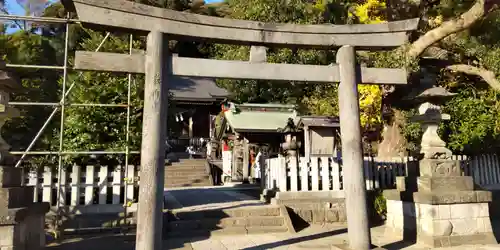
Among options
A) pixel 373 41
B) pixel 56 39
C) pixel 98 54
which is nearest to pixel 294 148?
pixel 373 41

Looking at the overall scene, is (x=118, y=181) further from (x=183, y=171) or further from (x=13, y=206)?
(x=183, y=171)

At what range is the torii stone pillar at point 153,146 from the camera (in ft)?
16.8

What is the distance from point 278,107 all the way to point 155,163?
13.8 meters

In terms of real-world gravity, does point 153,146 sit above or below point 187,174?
above

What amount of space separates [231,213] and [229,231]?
24.0 inches

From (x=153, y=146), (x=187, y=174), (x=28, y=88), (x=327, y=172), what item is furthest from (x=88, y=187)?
(x=187, y=174)

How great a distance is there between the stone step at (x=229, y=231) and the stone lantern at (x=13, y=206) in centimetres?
256

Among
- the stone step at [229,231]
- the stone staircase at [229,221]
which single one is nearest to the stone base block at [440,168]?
the stone staircase at [229,221]

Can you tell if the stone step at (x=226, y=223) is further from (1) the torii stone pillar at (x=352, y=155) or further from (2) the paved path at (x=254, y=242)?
(1) the torii stone pillar at (x=352, y=155)

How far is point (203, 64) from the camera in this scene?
18.9 ft

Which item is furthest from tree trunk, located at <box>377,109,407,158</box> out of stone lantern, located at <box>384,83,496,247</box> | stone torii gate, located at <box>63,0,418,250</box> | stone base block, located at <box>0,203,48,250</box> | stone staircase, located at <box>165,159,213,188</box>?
stone staircase, located at <box>165,159,213,188</box>

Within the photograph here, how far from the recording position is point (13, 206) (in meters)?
4.82

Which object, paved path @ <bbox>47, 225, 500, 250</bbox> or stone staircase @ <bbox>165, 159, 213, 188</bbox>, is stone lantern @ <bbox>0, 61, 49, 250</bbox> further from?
stone staircase @ <bbox>165, 159, 213, 188</bbox>

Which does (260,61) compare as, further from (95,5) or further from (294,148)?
(294,148)
